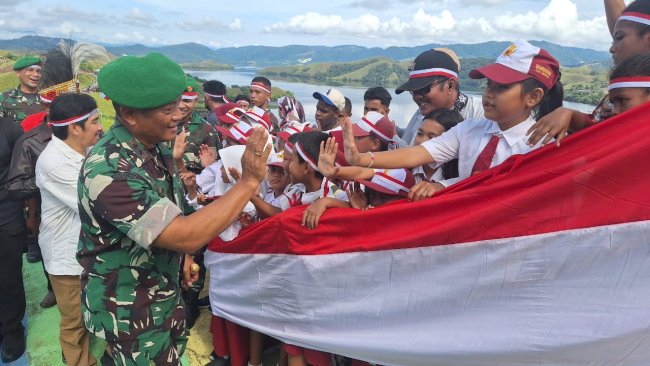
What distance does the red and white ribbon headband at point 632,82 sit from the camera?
207 cm

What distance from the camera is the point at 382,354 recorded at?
2686mm

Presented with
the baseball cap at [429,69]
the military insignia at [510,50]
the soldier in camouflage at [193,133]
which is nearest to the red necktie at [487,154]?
the military insignia at [510,50]

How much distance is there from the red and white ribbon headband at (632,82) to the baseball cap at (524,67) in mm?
318

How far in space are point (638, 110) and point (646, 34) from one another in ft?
3.37

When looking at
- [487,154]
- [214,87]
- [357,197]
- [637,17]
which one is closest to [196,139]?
[214,87]

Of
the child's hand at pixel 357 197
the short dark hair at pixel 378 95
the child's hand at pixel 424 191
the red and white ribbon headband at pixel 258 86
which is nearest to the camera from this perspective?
the child's hand at pixel 424 191

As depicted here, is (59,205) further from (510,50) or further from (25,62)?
(25,62)

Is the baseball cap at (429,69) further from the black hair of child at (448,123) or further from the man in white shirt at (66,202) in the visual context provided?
the man in white shirt at (66,202)

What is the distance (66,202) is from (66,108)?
30.2 inches

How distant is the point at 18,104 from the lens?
6.96 m

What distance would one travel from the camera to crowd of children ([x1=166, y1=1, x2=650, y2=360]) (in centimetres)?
234

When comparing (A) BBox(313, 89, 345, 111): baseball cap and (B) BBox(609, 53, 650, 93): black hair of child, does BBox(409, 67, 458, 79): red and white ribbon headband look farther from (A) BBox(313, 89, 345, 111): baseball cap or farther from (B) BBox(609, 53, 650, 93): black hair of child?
(A) BBox(313, 89, 345, 111): baseball cap

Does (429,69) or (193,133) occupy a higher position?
(429,69)

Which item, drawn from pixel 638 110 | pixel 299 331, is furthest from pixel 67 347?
pixel 638 110
